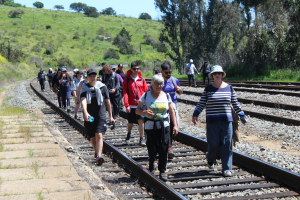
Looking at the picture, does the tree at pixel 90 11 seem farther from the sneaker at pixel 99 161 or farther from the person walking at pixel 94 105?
the sneaker at pixel 99 161

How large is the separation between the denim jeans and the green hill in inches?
2684

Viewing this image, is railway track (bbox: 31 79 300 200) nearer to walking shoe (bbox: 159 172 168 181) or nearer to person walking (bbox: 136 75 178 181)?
walking shoe (bbox: 159 172 168 181)

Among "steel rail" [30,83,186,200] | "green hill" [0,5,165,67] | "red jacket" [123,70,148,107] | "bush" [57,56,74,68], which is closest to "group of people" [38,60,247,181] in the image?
"steel rail" [30,83,186,200]

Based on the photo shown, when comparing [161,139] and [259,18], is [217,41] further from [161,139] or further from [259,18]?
[161,139]

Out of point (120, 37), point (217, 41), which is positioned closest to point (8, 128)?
point (217, 41)

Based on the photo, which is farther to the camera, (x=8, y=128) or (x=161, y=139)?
(x=8, y=128)

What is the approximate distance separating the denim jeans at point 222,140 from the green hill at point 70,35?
68.2 m

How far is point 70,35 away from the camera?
10538cm

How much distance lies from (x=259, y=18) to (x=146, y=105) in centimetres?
2971

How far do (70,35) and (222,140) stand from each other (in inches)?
4101

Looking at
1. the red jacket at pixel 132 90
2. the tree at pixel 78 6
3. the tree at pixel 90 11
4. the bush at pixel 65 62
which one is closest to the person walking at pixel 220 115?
the red jacket at pixel 132 90

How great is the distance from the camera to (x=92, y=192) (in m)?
5.26

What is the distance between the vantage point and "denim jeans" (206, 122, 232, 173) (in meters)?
6.05

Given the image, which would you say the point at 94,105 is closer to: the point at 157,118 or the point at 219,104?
the point at 157,118
